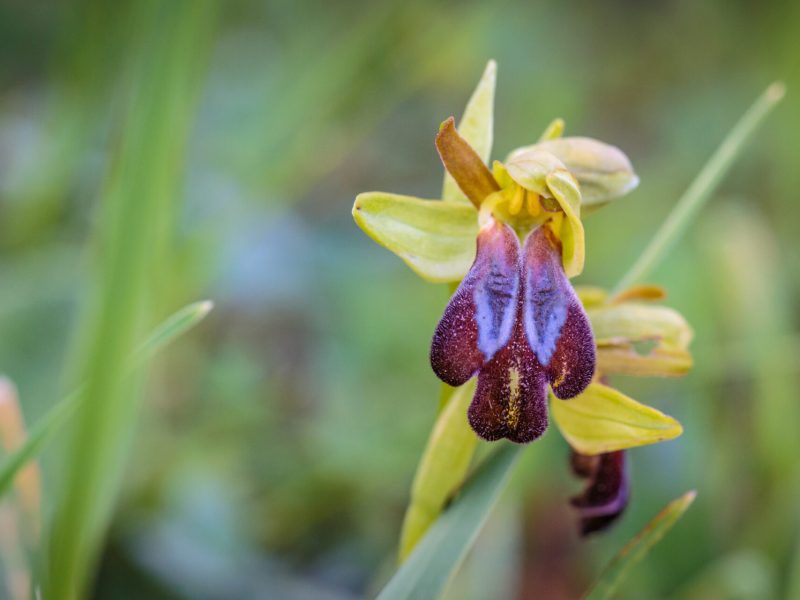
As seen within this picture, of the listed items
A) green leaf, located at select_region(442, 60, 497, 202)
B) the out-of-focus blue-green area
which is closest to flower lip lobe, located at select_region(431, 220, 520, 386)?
green leaf, located at select_region(442, 60, 497, 202)

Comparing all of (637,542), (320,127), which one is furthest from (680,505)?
(320,127)

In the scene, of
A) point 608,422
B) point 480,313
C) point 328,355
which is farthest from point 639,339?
point 328,355

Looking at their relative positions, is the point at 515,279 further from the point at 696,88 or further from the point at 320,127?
the point at 696,88

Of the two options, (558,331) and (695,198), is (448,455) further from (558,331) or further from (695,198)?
(695,198)

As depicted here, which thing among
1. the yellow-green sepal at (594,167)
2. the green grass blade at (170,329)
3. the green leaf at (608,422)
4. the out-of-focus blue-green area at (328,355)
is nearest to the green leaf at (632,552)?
the green leaf at (608,422)

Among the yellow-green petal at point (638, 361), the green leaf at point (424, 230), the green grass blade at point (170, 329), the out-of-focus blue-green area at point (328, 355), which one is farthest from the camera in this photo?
→ the out-of-focus blue-green area at point (328, 355)

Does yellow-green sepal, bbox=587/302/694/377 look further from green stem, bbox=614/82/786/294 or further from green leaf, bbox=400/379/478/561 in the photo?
green leaf, bbox=400/379/478/561

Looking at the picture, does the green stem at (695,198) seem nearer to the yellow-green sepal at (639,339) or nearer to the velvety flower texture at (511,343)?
the yellow-green sepal at (639,339)
